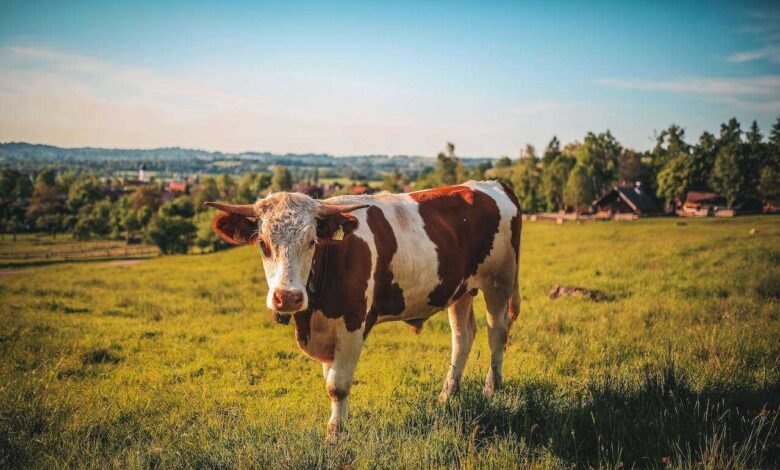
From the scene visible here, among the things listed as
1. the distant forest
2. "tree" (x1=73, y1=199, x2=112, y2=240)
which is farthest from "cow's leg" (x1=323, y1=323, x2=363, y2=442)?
"tree" (x1=73, y1=199, x2=112, y2=240)

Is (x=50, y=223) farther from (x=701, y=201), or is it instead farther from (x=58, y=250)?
(x=701, y=201)

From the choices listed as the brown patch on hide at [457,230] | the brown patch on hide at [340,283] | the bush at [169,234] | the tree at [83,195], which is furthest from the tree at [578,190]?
the tree at [83,195]

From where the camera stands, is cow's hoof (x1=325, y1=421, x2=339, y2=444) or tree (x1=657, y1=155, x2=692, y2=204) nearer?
cow's hoof (x1=325, y1=421, x2=339, y2=444)

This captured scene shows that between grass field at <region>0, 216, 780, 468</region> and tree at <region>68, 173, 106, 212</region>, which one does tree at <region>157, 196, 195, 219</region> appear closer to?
tree at <region>68, 173, 106, 212</region>

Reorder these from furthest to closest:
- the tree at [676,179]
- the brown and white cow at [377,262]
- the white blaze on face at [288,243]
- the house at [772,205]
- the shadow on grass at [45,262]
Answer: the tree at [676,179] < the shadow on grass at [45,262] < the house at [772,205] < the brown and white cow at [377,262] < the white blaze on face at [288,243]

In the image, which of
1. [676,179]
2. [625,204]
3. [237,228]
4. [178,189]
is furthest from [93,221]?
[676,179]

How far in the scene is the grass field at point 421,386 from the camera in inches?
150

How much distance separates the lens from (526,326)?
920cm

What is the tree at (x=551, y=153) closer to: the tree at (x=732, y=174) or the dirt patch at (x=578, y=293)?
the tree at (x=732, y=174)

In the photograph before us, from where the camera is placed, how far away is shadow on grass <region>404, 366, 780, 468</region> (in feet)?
12.4

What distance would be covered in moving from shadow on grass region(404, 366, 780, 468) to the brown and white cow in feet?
2.37

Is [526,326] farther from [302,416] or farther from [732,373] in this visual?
[302,416]

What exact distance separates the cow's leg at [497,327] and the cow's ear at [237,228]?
3410mm

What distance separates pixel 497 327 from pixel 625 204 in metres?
62.2
